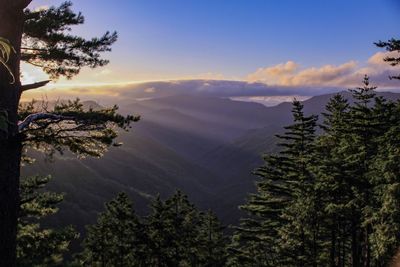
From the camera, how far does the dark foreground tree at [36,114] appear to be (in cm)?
843

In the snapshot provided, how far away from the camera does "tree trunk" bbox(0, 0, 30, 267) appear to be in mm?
8367

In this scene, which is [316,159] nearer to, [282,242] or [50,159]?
[282,242]

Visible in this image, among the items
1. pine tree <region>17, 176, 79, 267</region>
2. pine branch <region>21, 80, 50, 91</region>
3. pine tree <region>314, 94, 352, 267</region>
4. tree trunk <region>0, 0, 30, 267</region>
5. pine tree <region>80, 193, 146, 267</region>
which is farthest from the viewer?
pine tree <region>80, 193, 146, 267</region>

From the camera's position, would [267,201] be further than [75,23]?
Yes

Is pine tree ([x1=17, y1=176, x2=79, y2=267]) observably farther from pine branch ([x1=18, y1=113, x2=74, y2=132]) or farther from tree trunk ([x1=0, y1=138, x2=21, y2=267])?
pine branch ([x1=18, y1=113, x2=74, y2=132])

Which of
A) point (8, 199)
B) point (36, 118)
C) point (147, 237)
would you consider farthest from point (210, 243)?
point (36, 118)

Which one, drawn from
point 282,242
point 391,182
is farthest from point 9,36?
point 282,242

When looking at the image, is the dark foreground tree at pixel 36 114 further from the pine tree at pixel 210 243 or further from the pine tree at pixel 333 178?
the pine tree at pixel 210 243

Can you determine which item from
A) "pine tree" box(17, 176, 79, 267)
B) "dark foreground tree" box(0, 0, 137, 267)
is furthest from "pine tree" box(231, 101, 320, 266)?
"dark foreground tree" box(0, 0, 137, 267)

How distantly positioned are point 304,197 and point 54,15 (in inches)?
771

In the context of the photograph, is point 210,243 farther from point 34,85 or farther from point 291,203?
point 34,85

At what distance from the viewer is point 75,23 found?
12.0 meters

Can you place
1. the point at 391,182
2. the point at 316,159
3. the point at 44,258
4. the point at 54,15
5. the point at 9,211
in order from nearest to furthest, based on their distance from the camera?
the point at 9,211 < the point at 54,15 < the point at 44,258 < the point at 391,182 < the point at 316,159

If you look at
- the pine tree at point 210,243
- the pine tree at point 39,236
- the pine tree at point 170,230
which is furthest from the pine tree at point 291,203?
the pine tree at point 39,236
